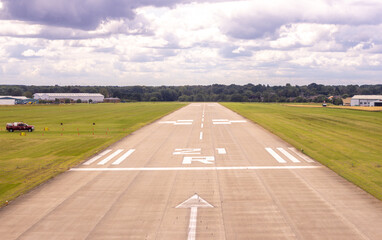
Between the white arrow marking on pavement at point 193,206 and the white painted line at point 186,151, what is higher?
the white painted line at point 186,151

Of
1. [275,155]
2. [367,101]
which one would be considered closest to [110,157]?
[275,155]

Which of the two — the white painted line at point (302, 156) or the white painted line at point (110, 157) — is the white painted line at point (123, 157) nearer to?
the white painted line at point (110, 157)

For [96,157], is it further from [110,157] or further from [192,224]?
[192,224]

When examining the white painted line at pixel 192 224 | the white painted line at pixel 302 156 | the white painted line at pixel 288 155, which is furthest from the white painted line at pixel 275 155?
the white painted line at pixel 192 224

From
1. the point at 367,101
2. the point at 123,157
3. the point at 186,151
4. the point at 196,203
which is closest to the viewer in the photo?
the point at 196,203

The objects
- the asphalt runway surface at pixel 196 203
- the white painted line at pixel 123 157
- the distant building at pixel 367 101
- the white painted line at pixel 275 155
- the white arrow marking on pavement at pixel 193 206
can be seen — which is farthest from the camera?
the distant building at pixel 367 101

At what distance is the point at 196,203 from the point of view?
40.1 ft

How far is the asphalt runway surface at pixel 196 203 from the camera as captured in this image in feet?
32.4

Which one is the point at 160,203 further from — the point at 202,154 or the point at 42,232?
the point at 202,154

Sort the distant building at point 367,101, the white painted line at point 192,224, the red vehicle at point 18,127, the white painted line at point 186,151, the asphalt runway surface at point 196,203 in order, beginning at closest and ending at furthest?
the white painted line at point 192,224, the asphalt runway surface at point 196,203, the white painted line at point 186,151, the red vehicle at point 18,127, the distant building at point 367,101

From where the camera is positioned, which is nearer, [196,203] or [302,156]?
[196,203]

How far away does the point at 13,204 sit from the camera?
12.5 m

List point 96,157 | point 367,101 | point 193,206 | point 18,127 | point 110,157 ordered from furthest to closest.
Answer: point 367,101
point 18,127
point 96,157
point 110,157
point 193,206

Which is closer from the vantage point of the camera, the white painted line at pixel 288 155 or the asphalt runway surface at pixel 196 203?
the asphalt runway surface at pixel 196 203
